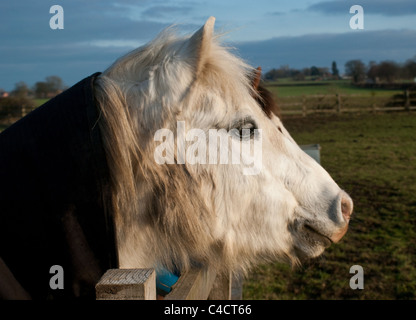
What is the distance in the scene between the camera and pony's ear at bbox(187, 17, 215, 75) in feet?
5.66

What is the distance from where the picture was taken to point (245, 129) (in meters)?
1.85

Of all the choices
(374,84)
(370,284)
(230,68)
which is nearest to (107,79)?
(230,68)

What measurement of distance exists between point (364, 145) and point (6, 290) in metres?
15.2

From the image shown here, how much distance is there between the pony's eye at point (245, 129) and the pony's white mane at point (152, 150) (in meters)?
0.08

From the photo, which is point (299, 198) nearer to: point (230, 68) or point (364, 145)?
point (230, 68)

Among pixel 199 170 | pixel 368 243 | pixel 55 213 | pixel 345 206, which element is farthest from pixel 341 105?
pixel 55 213

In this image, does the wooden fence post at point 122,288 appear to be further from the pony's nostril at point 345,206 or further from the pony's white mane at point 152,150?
the pony's nostril at point 345,206

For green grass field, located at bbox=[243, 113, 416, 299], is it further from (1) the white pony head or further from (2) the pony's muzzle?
(1) the white pony head

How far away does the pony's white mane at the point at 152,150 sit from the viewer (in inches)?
68.2

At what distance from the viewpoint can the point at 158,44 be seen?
194 cm

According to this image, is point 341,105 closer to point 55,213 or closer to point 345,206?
point 345,206

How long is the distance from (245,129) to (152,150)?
426mm

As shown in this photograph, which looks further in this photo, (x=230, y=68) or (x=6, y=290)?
(x=230, y=68)

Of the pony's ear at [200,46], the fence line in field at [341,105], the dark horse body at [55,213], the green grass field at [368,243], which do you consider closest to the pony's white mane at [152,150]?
the pony's ear at [200,46]
